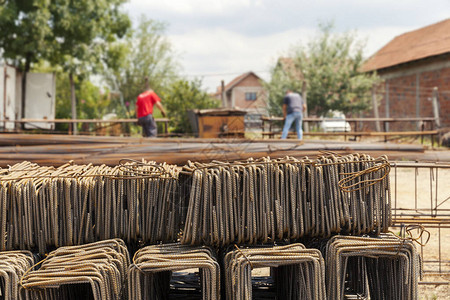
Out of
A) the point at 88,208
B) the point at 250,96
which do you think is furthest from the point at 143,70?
the point at 88,208

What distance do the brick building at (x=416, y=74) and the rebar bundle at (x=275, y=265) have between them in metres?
20.9

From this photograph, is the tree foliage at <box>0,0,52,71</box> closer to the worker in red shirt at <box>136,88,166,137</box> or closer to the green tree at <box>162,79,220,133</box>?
the green tree at <box>162,79,220,133</box>

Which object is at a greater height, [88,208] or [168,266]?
[88,208]

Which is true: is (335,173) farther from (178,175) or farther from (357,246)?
(178,175)

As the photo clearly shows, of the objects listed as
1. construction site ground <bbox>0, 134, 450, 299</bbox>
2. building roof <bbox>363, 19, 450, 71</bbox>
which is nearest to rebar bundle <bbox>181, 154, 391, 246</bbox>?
construction site ground <bbox>0, 134, 450, 299</bbox>

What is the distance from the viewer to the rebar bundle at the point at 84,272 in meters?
2.65

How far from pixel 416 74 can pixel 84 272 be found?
25.7m

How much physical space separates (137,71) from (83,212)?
1524 inches

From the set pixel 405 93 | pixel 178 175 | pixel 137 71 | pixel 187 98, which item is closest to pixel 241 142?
pixel 178 175

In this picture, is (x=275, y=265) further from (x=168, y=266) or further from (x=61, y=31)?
(x=61, y=31)

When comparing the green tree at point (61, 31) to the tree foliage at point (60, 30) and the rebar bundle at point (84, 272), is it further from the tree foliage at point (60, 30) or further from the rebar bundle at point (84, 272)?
the rebar bundle at point (84, 272)

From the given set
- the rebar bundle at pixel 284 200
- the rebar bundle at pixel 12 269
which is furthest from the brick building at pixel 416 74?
the rebar bundle at pixel 12 269

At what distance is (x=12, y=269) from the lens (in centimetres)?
271

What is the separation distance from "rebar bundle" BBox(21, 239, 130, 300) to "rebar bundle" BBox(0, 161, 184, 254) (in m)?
0.17
